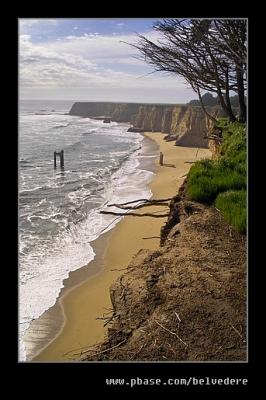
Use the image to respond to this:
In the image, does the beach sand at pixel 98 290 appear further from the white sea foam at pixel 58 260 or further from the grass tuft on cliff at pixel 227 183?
the grass tuft on cliff at pixel 227 183

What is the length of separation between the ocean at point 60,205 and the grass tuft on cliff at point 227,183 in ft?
8.16

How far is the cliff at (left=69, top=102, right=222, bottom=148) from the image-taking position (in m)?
34.8

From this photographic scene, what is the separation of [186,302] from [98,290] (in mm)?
3241

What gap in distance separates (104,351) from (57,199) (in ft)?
36.1

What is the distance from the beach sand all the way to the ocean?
0.91ft

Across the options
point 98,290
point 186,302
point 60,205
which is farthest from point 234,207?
point 60,205

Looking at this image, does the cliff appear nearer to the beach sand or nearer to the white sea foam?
the beach sand

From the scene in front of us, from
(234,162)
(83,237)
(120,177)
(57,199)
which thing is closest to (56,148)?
(120,177)

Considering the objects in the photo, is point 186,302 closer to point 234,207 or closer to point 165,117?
point 234,207

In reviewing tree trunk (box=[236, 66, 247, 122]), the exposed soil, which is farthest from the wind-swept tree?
the exposed soil

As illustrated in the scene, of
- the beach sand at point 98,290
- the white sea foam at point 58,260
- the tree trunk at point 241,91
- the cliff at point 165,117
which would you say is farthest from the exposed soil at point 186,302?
the cliff at point 165,117

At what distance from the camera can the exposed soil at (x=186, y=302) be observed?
3.21m

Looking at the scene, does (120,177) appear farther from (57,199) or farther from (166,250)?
(166,250)

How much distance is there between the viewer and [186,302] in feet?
12.1
